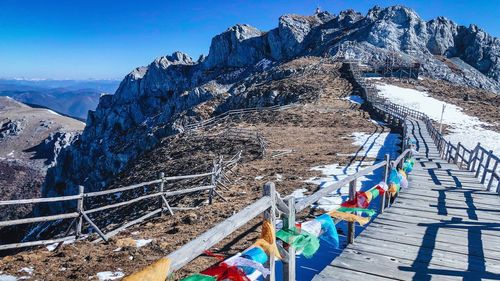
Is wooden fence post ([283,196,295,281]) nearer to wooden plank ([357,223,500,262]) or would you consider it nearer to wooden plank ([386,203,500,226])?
wooden plank ([357,223,500,262])

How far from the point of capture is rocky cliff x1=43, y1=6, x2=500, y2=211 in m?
51.7

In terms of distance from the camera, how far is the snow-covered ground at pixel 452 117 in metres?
26.5

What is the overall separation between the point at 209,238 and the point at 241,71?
92042 millimetres

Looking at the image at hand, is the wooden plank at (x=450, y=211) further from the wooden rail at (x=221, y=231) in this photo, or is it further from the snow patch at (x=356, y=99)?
the snow patch at (x=356, y=99)

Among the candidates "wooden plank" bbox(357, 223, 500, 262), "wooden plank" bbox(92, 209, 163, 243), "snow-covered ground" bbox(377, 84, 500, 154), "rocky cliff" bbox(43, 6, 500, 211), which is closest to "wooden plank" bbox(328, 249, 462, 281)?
"wooden plank" bbox(357, 223, 500, 262)

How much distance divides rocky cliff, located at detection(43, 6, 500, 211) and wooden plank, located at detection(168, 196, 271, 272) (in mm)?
37749

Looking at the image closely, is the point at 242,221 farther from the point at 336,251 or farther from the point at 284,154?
the point at 284,154

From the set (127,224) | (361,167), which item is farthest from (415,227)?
(361,167)

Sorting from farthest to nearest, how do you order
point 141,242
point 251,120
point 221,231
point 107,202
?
point 251,120 → point 107,202 → point 141,242 → point 221,231

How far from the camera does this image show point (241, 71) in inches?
3654

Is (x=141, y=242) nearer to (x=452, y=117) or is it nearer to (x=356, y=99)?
(x=452, y=117)

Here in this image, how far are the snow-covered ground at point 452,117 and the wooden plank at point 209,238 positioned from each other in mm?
25151

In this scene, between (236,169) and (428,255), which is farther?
(236,169)

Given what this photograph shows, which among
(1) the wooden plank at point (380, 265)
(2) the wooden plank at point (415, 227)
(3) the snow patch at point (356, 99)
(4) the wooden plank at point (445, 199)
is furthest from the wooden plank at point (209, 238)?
(3) the snow patch at point (356, 99)
